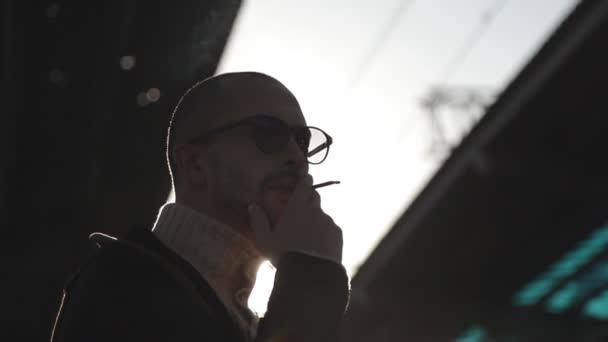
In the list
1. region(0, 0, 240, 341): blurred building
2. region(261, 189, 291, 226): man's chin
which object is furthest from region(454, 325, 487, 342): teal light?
region(261, 189, 291, 226): man's chin

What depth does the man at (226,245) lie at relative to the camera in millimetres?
1098

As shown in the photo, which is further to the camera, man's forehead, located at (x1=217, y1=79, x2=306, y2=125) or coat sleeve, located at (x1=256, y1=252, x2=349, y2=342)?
man's forehead, located at (x1=217, y1=79, x2=306, y2=125)

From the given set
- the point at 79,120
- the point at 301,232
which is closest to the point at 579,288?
the point at 79,120

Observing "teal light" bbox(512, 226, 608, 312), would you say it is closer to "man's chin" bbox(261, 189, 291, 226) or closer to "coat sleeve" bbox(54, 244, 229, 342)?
"man's chin" bbox(261, 189, 291, 226)

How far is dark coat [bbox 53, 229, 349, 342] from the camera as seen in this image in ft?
3.54

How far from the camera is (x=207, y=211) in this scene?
1.59 m

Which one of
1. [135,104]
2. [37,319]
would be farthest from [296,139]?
[37,319]

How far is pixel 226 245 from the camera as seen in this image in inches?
58.4

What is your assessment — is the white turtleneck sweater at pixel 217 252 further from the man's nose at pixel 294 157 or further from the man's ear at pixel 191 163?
the man's nose at pixel 294 157

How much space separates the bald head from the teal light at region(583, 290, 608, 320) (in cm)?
817

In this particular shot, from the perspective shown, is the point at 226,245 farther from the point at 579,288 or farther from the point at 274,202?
the point at 579,288

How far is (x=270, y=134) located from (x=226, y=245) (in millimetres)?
321

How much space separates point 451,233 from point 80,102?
4722mm

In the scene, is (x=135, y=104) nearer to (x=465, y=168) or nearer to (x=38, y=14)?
(x=38, y=14)
